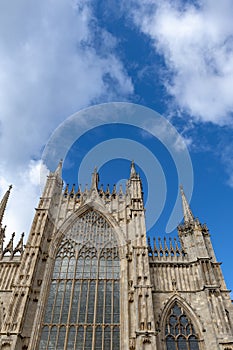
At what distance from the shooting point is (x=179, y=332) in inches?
706

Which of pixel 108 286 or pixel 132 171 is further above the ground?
pixel 132 171

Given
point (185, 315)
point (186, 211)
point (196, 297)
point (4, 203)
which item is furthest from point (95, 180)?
point (185, 315)

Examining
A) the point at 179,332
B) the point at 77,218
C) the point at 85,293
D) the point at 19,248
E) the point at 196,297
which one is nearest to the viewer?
the point at 179,332

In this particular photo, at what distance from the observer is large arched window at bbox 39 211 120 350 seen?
58.0ft

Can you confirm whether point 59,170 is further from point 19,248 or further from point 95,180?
point 19,248

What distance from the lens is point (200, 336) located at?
17.7m

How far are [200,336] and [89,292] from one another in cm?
769

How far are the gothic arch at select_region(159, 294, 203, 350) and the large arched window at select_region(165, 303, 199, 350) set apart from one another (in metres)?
0.06

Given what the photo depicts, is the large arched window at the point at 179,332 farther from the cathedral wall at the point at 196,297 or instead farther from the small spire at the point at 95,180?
the small spire at the point at 95,180

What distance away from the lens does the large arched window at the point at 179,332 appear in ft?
57.2

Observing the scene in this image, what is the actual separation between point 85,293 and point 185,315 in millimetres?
6884

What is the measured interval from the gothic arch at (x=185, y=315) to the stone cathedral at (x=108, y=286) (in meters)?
0.06

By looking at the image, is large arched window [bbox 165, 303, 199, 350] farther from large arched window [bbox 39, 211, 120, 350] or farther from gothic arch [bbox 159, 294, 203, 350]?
large arched window [bbox 39, 211, 120, 350]

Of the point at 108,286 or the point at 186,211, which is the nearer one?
the point at 108,286
